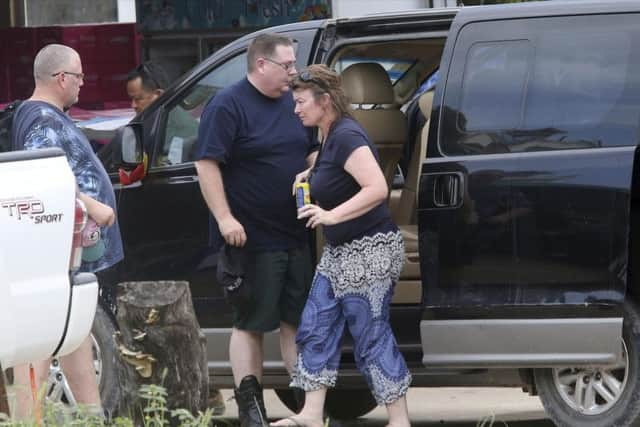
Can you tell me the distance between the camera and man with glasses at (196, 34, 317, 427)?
704 centimetres

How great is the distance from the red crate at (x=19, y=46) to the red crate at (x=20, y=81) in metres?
0.06

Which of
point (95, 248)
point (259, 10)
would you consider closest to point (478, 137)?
point (95, 248)

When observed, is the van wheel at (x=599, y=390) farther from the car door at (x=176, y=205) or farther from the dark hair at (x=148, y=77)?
the dark hair at (x=148, y=77)

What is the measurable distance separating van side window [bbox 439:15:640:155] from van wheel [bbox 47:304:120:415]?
1.95 metres

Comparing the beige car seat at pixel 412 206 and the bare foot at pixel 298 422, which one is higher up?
the beige car seat at pixel 412 206

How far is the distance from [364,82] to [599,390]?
79.1 inches

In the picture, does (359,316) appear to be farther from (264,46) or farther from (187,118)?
(187,118)

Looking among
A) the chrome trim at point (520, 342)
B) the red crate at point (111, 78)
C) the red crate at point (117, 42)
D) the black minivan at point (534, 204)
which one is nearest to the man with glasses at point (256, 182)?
the black minivan at point (534, 204)

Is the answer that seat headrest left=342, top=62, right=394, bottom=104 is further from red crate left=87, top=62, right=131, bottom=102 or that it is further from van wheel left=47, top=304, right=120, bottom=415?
red crate left=87, top=62, right=131, bottom=102

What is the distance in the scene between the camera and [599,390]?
690cm

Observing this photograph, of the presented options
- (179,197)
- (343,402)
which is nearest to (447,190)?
(179,197)

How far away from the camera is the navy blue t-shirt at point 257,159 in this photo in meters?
7.06

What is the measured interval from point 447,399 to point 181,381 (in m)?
3.92

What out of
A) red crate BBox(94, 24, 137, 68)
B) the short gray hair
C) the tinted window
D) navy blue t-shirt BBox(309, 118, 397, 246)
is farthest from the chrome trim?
red crate BBox(94, 24, 137, 68)
